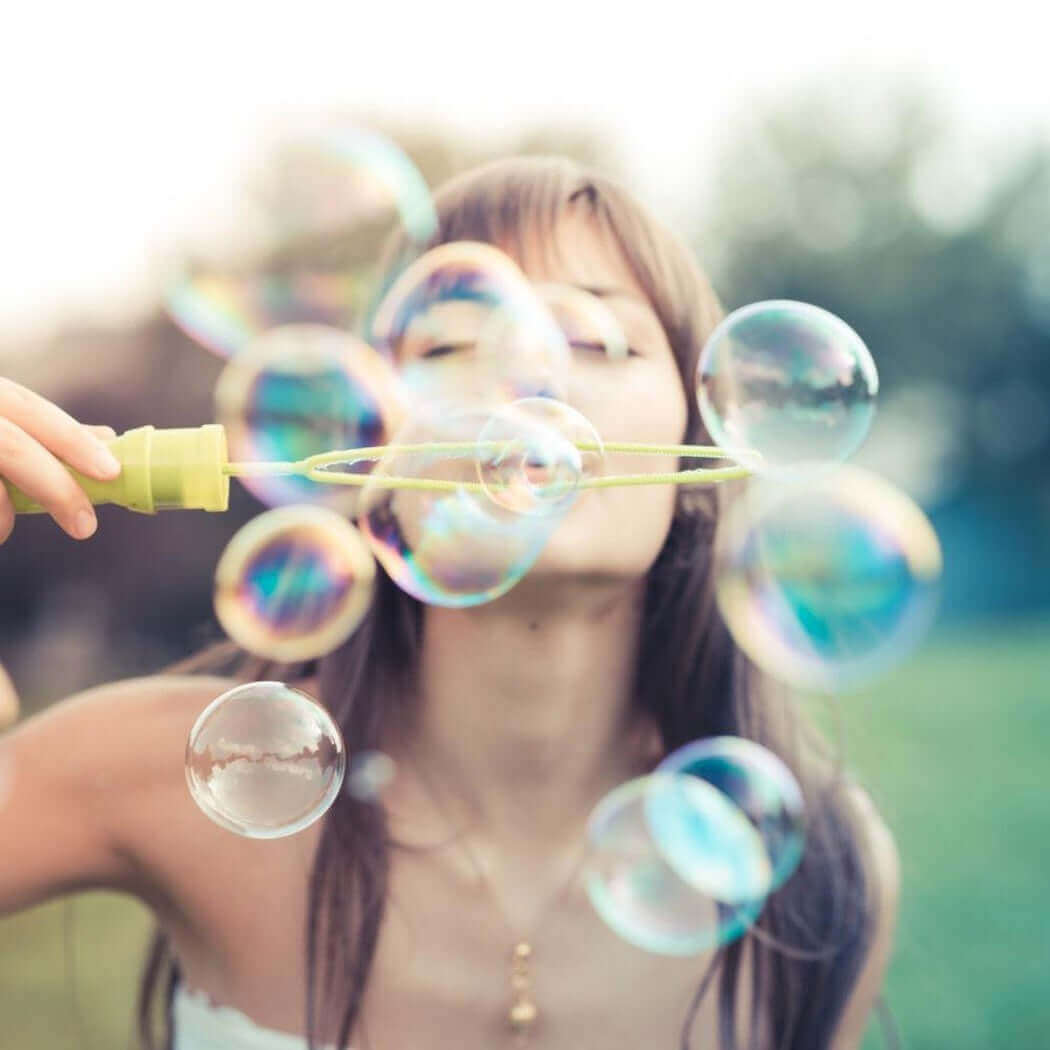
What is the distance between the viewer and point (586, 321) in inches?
67.6

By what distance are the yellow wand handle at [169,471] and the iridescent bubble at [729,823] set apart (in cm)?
98

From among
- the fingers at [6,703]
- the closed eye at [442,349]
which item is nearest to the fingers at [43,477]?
the fingers at [6,703]

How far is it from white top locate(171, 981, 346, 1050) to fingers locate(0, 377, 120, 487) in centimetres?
101

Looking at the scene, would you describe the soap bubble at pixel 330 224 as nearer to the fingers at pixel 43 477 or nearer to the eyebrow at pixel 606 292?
the eyebrow at pixel 606 292

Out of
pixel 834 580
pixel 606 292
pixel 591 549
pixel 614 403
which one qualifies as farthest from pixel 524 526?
pixel 834 580

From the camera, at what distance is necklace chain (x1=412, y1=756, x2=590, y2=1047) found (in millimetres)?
1881

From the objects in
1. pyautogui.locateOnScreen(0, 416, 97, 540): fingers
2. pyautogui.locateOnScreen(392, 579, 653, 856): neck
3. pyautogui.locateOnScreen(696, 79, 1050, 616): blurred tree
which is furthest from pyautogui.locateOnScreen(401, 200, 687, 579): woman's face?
pyautogui.locateOnScreen(696, 79, 1050, 616): blurred tree

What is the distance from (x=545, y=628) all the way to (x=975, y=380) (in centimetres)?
1686

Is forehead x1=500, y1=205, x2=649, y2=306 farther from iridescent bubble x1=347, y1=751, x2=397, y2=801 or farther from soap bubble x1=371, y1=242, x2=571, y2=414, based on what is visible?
iridescent bubble x1=347, y1=751, x2=397, y2=801

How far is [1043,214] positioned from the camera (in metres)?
18.2

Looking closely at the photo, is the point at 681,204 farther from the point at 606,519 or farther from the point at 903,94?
the point at 606,519

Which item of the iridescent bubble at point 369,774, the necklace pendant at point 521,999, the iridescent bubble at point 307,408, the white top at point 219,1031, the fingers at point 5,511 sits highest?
the fingers at point 5,511

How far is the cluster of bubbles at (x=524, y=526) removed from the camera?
1584 mm

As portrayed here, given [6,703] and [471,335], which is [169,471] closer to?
[6,703]
